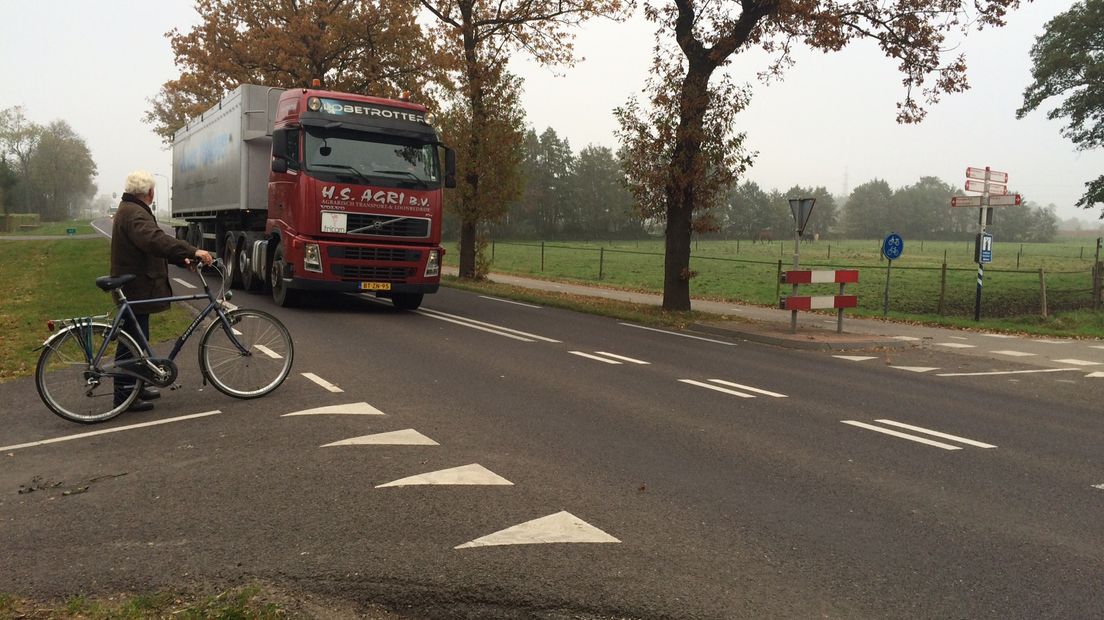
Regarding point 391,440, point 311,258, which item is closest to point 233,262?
point 311,258

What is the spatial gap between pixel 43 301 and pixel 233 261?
3606 mm

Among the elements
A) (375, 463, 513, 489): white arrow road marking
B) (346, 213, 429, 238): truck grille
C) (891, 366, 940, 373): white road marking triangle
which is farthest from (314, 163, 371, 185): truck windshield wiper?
(375, 463, 513, 489): white arrow road marking

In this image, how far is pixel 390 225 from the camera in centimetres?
1331

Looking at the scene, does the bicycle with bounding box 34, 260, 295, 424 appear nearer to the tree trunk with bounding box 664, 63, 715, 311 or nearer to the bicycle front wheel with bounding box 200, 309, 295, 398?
the bicycle front wheel with bounding box 200, 309, 295, 398

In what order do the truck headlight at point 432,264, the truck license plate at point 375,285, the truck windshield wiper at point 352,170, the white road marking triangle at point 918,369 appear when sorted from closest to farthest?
1. the white road marking triangle at point 918,369
2. the truck windshield wiper at point 352,170
3. the truck license plate at point 375,285
4. the truck headlight at point 432,264

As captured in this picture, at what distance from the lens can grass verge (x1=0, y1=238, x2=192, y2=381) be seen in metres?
9.20

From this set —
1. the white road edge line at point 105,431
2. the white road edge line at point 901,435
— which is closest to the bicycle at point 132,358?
the white road edge line at point 105,431

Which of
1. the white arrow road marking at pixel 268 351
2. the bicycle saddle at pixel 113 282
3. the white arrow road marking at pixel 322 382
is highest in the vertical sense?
the bicycle saddle at pixel 113 282

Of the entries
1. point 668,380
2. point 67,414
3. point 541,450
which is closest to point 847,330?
point 668,380

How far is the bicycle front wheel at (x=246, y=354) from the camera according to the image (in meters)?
6.80

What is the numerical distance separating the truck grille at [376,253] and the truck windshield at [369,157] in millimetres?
1108

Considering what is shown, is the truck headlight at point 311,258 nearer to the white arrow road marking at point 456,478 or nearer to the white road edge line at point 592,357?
the white road edge line at point 592,357

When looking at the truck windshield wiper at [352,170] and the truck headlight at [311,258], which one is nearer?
the truck headlight at [311,258]

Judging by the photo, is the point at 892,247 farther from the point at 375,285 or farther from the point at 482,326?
the point at 375,285
